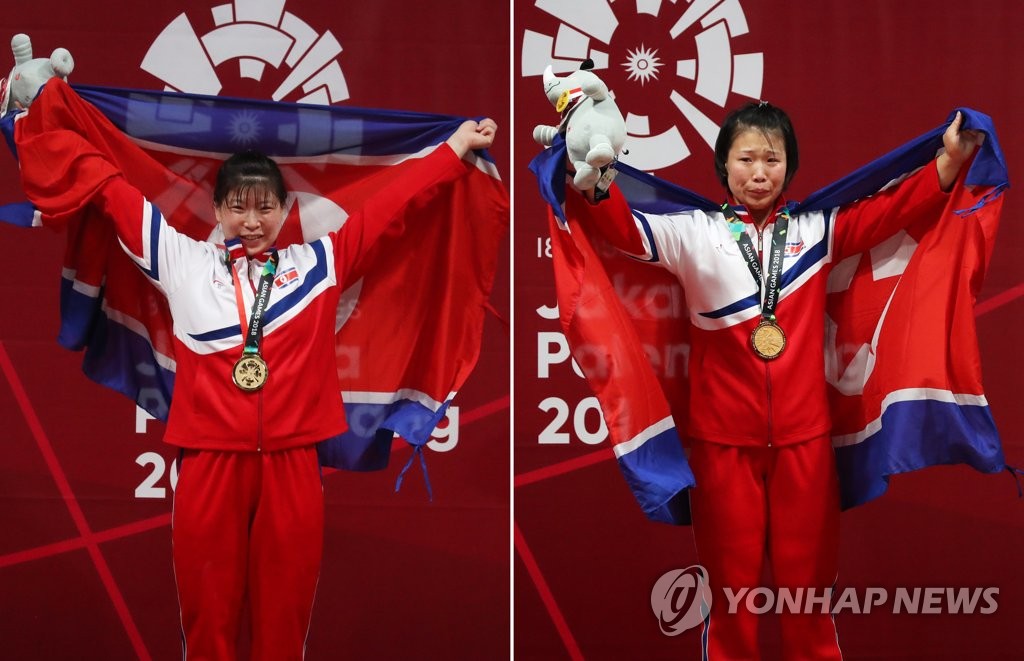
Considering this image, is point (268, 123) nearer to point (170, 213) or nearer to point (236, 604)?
point (170, 213)

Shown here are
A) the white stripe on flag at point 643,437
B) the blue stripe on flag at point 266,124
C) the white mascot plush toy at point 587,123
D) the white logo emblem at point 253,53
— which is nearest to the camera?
the white mascot plush toy at point 587,123

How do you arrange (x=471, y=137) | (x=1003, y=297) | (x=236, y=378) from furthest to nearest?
(x=1003, y=297) < (x=471, y=137) < (x=236, y=378)

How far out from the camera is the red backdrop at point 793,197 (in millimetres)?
3639

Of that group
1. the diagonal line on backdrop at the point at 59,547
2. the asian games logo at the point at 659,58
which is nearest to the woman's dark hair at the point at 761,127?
the asian games logo at the point at 659,58

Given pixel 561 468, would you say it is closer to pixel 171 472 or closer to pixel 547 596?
pixel 547 596

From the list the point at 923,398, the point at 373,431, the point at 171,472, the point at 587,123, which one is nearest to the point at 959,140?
the point at 923,398

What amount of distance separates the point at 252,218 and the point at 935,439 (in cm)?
172

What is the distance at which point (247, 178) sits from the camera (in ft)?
8.96

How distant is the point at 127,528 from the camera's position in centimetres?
368

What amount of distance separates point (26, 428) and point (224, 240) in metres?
1.24

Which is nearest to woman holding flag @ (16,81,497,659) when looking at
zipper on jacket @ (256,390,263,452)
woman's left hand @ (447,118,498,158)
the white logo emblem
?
zipper on jacket @ (256,390,263,452)

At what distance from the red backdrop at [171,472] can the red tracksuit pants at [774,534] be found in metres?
1.15

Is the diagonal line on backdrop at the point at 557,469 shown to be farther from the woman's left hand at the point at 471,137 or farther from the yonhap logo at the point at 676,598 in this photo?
the woman's left hand at the point at 471,137
